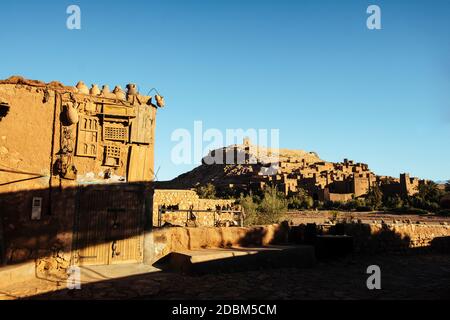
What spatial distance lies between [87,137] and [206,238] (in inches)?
179

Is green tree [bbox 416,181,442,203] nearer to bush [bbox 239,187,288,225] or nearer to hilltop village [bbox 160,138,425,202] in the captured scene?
hilltop village [bbox 160,138,425,202]

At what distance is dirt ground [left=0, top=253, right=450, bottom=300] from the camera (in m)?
7.21

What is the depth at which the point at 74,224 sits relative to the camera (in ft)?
30.7

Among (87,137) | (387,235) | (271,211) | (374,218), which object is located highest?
(87,137)

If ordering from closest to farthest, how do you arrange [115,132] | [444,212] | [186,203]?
[115,132] < [186,203] < [444,212]

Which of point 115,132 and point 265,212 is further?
point 265,212

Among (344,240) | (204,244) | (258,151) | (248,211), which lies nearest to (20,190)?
(204,244)

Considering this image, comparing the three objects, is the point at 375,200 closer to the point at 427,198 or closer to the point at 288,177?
the point at 427,198

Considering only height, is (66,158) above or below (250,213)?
above

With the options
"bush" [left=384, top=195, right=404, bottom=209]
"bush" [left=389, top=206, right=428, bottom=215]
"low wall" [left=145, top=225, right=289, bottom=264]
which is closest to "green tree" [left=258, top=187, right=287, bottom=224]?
"low wall" [left=145, top=225, right=289, bottom=264]

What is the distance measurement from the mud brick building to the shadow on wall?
0.02 metres

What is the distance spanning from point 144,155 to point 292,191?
43.8 metres

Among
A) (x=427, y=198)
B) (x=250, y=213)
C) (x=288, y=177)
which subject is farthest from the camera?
(x=288, y=177)

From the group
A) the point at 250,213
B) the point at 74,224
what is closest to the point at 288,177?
the point at 250,213
